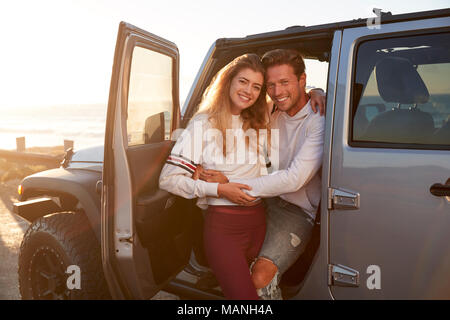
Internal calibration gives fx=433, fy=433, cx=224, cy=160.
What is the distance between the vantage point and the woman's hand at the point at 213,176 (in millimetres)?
2592

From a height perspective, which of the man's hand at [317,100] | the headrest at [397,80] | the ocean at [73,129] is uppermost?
the headrest at [397,80]

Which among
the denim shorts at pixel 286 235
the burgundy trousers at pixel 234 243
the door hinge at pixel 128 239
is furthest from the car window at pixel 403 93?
the door hinge at pixel 128 239

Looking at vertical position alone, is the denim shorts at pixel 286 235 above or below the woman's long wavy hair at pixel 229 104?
below

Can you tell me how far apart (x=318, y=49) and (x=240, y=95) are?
935 mm

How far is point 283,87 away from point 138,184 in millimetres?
1103

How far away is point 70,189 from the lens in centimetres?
291

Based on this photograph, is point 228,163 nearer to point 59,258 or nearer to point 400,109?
point 400,109

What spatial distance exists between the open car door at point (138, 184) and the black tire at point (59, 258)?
1.15 feet

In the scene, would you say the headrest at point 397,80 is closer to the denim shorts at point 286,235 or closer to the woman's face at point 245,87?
the woman's face at point 245,87

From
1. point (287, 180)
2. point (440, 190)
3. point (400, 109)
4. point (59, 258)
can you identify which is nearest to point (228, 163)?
point (287, 180)

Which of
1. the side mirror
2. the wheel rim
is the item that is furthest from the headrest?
the side mirror

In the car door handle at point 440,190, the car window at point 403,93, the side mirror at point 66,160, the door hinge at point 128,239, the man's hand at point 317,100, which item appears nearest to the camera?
the car door handle at point 440,190

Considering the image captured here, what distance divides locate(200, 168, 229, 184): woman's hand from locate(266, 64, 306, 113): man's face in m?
0.62

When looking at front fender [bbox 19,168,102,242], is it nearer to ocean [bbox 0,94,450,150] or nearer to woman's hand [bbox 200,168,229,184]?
ocean [bbox 0,94,450,150]
